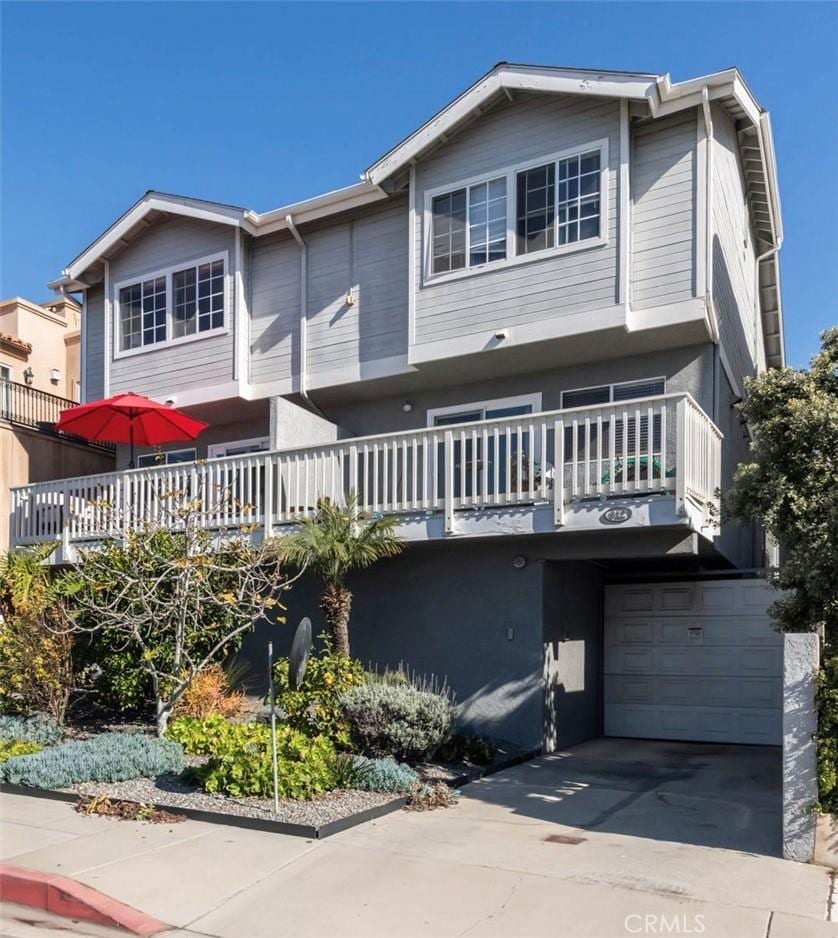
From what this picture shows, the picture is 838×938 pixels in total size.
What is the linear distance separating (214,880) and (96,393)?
1288 cm

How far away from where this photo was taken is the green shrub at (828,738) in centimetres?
715

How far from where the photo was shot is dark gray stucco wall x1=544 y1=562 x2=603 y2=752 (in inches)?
476

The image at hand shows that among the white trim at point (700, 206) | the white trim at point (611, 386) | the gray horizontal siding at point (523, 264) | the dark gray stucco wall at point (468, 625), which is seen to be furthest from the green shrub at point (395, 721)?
the white trim at point (700, 206)

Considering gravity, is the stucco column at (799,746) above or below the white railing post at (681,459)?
below

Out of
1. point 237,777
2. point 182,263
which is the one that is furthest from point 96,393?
point 237,777

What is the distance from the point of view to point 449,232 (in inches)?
556

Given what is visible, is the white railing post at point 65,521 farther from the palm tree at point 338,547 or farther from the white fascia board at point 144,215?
the palm tree at point 338,547

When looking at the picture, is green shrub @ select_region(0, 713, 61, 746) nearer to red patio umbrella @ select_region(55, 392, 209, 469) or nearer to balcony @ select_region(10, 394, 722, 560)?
balcony @ select_region(10, 394, 722, 560)

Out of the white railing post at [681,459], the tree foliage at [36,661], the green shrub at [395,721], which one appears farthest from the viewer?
the tree foliage at [36,661]

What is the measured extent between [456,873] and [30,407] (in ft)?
49.1

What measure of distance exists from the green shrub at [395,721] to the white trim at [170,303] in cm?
819

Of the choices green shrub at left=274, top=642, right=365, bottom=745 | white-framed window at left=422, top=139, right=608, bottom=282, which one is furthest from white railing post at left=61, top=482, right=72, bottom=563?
white-framed window at left=422, top=139, right=608, bottom=282

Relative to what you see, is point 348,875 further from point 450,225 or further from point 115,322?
point 115,322

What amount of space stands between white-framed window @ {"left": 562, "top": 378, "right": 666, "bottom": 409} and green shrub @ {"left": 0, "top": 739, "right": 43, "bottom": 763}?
811cm
